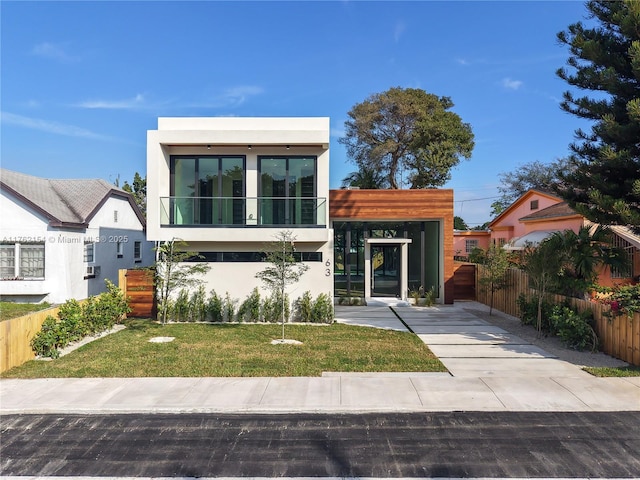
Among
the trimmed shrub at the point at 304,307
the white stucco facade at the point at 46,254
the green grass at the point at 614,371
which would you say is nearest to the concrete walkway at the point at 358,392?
the green grass at the point at 614,371

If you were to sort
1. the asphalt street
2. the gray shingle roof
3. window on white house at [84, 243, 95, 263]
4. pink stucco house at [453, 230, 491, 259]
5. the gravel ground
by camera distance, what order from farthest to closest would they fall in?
pink stucco house at [453, 230, 491, 259] → window on white house at [84, 243, 95, 263] → the gray shingle roof → the gravel ground → the asphalt street

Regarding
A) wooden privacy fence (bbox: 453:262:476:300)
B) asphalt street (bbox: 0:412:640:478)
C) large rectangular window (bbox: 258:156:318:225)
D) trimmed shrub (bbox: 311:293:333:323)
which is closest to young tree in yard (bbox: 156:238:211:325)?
large rectangular window (bbox: 258:156:318:225)

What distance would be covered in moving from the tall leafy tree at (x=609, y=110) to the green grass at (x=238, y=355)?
5791 millimetres

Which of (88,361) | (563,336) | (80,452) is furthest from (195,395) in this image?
(563,336)

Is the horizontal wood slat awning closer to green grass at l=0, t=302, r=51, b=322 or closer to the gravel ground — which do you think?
the gravel ground

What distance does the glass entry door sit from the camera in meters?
17.7

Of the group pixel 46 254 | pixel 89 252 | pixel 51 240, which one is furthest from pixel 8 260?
pixel 89 252

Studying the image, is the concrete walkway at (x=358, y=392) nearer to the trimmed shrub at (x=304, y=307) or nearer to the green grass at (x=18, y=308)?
the trimmed shrub at (x=304, y=307)

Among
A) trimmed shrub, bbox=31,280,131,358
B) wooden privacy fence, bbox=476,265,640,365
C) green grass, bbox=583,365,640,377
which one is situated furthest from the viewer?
trimmed shrub, bbox=31,280,131,358

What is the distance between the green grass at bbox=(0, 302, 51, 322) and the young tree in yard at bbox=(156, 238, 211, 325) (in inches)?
218

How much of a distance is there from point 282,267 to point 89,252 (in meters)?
12.4

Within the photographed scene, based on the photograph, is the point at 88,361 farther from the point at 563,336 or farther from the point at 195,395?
the point at 563,336

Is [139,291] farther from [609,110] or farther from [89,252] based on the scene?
[609,110]

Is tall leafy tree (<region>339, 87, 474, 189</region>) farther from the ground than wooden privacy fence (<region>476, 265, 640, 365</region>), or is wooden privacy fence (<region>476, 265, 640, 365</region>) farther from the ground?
tall leafy tree (<region>339, 87, 474, 189</region>)
